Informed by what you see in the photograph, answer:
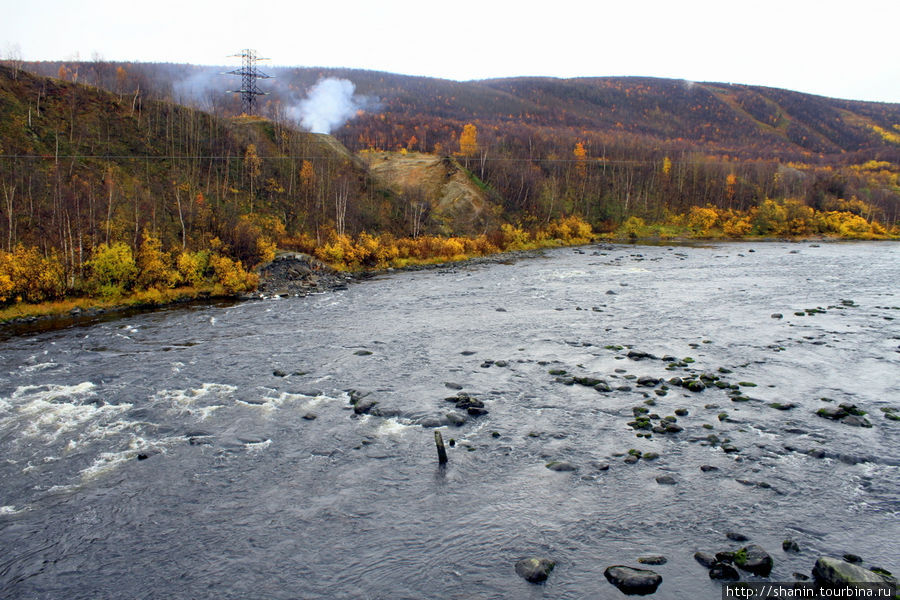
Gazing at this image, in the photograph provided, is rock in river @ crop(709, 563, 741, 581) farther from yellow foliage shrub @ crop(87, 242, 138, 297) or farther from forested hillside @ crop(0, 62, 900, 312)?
forested hillside @ crop(0, 62, 900, 312)

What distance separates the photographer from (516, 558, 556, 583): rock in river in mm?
10578

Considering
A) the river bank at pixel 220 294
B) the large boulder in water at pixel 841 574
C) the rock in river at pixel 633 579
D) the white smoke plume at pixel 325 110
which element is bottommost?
the river bank at pixel 220 294

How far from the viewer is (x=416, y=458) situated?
50.2 feet

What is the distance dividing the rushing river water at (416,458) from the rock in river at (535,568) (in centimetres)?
15

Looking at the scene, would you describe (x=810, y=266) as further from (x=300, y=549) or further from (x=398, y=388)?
(x=300, y=549)

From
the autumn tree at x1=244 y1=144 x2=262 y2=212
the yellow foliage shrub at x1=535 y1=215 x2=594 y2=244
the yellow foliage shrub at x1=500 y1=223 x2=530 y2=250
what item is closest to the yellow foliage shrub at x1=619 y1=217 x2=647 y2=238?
the yellow foliage shrub at x1=535 y1=215 x2=594 y2=244

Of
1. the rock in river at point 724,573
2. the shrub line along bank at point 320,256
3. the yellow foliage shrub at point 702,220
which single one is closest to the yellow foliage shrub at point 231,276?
the shrub line along bank at point 320,256

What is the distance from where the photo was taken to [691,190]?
4567 inches

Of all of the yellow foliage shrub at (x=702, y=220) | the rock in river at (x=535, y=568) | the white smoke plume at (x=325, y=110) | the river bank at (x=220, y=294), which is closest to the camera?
the rock in river at (x=535, y=568)

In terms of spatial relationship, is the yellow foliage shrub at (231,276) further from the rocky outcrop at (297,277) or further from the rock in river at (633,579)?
the rock in river at (633,579)

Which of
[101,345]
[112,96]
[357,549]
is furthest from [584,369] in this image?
[112,96]

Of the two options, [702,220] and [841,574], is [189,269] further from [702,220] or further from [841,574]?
[702,220]

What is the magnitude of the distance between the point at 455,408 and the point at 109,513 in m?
10.00

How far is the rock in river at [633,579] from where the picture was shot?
10.1m
